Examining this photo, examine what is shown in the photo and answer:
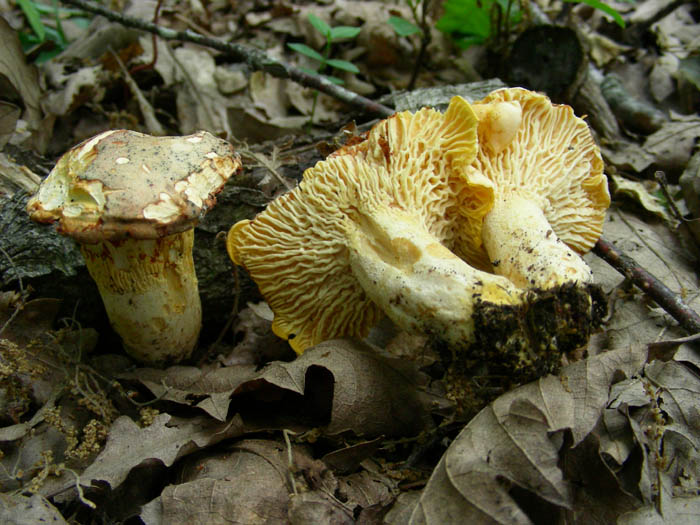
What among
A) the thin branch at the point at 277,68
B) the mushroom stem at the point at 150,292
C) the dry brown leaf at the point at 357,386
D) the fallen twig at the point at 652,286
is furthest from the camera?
the thin branch at the point at 277,68

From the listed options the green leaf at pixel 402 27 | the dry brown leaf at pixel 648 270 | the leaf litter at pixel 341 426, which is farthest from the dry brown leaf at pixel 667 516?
the green leaf at pixel 402 27

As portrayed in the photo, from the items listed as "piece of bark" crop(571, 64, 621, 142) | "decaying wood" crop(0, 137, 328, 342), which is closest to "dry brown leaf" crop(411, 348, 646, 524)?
"decaying wood" crop(0, 137, 328, 342)

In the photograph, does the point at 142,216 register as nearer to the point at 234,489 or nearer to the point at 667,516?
the point at 234,489

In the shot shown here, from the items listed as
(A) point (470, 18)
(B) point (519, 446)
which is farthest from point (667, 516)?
(A) point (470, 18)

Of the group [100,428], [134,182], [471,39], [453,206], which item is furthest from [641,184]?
[100,428]

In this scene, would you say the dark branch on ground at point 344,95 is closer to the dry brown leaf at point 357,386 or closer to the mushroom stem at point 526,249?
the mushroom stem at point 526,249

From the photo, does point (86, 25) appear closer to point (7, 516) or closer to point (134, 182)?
point (134, 182)
